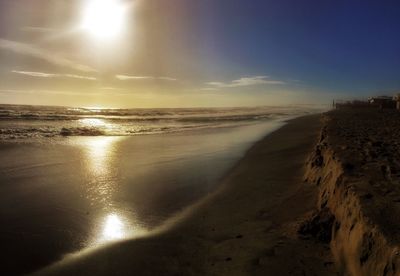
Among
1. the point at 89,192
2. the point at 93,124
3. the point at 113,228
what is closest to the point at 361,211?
the point at 113,228

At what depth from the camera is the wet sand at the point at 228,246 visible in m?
4.84

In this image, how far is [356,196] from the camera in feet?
16.1

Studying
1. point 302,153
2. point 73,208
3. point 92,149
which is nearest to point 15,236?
point 73,208

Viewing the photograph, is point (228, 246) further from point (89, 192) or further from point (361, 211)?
point (89, 192)

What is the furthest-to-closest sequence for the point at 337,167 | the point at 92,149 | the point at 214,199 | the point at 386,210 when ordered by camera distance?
the point at 92,149, the point at 214,199, the point at 337,167, the point at 386,210

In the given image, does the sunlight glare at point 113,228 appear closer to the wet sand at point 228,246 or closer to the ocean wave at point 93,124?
the wet sand at point 228,246

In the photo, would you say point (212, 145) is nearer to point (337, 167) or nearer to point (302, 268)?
point (337, 167)

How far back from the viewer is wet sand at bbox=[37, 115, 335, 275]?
484 centimetres

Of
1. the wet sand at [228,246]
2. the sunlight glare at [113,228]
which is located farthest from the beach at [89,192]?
the wet sand at [228,246]

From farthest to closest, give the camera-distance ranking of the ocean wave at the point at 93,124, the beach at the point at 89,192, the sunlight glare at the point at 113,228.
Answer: the ocean wave at the point at 93,124 → the sunlight glare at the point at 113,228 → the beach at the point at 89,192

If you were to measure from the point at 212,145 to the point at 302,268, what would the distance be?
1319cm

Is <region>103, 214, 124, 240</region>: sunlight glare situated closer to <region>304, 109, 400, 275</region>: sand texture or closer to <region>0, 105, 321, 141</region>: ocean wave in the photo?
<region>304, 109, 400, 275</region>: sand texture

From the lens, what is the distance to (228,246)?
555cm

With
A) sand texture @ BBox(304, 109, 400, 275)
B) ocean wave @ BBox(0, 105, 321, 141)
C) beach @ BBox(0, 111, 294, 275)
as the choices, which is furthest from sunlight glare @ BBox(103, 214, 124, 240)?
ocean wave @ BBox(0, 105, 321, 141)
